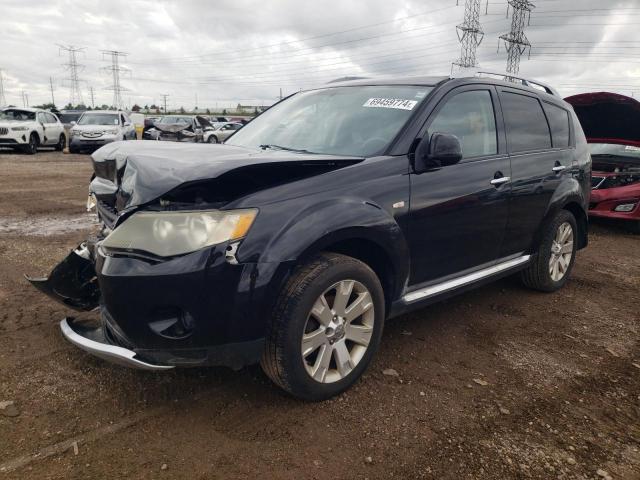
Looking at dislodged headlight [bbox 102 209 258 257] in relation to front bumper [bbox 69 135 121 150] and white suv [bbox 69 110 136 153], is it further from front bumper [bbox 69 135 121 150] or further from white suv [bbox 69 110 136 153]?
front bumper [bbox 69 135 121 150]

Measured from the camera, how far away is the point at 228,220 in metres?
2.28

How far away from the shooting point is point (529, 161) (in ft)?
13.0

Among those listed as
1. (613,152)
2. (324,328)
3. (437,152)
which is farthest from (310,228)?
(613,152)

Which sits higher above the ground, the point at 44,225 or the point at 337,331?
the point at 337,331

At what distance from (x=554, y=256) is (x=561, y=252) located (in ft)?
0.39

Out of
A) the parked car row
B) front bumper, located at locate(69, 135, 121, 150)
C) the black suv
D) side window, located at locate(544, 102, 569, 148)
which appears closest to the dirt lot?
the black suv

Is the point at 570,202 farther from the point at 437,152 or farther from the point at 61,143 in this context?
the point at 61,143

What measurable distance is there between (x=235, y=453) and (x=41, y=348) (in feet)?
5.37

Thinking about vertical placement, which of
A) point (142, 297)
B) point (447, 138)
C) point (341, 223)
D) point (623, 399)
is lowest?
point (623, 399)

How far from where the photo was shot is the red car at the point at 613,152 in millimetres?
7496

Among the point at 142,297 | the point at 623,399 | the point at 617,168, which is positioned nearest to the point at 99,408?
the point at 142,297

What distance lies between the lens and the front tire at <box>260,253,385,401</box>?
240cm

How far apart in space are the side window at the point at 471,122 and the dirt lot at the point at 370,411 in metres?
1.34

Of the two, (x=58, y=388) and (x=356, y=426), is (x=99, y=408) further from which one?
(x=356, y=426)
